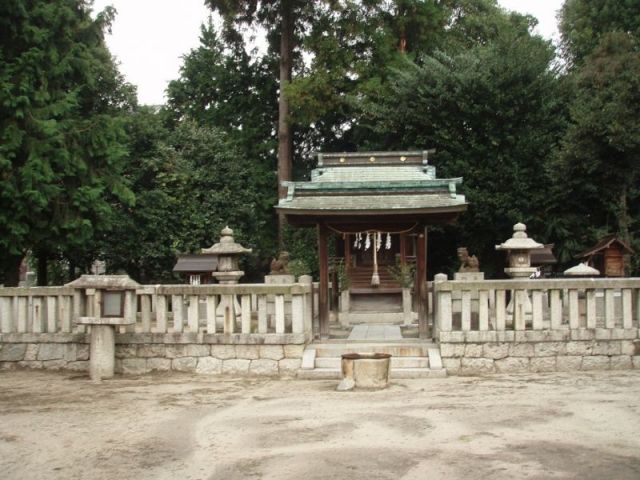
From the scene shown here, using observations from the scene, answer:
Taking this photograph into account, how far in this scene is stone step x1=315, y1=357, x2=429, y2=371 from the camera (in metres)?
11.5

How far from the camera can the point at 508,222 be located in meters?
24.3

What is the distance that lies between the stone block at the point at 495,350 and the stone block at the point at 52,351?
24.4 ft

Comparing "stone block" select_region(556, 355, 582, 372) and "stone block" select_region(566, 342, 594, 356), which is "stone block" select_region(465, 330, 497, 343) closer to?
"stone block" select_region(556, 355, 582, 372)

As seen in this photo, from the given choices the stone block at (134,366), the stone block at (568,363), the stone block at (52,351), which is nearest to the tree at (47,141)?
the stone block at (52,351)

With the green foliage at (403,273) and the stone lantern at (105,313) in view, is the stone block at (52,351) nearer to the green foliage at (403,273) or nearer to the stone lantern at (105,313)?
the stone lantern at (105,313)

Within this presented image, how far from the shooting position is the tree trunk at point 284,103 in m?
A: 27.0

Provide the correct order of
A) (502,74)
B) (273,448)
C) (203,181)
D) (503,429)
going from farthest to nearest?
(203,181) → (502,74) → (503,429) → (273,448)

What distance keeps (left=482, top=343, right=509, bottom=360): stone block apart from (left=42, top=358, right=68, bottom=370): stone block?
741cm

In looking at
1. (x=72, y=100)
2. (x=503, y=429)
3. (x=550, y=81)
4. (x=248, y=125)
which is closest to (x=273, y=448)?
(x=503, y=429)

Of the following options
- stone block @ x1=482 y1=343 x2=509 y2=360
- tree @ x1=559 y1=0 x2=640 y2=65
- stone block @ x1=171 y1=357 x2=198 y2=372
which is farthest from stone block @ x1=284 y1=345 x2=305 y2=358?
tree @ x1=559 y1=0 x2=640 y2=65

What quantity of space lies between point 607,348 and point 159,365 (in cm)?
764

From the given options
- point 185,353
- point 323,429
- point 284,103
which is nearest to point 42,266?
point 284,103

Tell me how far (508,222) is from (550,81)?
5.32 meters

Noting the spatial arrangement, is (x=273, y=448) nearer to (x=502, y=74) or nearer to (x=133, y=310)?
(x=133, y=310)
